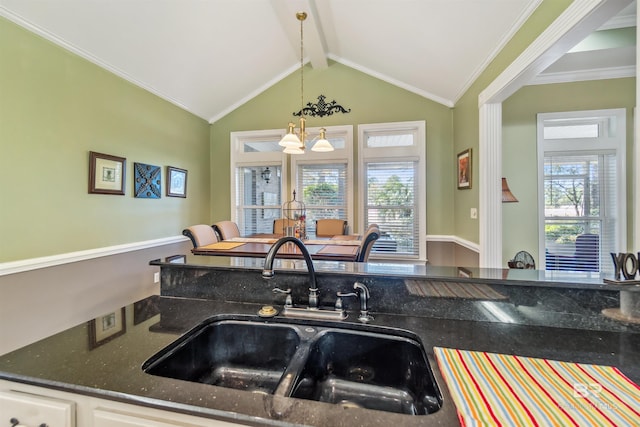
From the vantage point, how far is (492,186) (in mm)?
2617

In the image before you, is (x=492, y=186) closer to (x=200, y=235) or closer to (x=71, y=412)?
(x=200, y=235)

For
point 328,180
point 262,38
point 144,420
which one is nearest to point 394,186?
point 328,180

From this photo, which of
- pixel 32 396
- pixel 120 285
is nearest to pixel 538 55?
pixel 32 396

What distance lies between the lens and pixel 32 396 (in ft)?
2.22

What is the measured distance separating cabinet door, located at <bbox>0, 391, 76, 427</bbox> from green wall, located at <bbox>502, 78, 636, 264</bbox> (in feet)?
12.7

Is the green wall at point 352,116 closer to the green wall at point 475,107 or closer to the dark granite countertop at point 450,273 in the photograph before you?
the green wall at point 475,107

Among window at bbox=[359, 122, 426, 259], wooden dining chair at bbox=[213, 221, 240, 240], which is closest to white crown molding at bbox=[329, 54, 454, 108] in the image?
window at bbox=[359, 122, 426, 259]

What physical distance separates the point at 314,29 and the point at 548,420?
388 centimetres

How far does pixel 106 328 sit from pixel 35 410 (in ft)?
0.96

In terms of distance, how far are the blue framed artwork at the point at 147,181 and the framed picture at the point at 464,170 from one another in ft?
12.4

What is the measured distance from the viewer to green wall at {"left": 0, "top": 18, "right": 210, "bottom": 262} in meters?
2.04

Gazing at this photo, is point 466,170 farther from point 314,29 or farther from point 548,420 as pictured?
point 548,420

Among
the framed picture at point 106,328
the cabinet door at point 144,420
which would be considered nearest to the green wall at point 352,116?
the framed picture at point 106,328

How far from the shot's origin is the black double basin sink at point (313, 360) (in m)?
0.86
